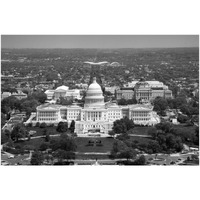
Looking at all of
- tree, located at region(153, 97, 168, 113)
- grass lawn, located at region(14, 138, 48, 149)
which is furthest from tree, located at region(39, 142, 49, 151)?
tree, located at region(153, 97, 168, 113)

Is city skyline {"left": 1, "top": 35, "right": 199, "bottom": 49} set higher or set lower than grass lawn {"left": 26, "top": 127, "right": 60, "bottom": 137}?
higher

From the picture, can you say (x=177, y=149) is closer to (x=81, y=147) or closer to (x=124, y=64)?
(x=81, y=147)

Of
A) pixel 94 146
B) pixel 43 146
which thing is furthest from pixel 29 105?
pixel 94 146

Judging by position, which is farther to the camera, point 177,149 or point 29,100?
point 29,100

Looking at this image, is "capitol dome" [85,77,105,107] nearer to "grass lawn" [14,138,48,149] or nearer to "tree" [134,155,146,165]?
"grass lawn" [14,138,48,149]

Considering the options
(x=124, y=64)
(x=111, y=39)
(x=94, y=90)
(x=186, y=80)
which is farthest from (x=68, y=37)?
(x=186, y=80)

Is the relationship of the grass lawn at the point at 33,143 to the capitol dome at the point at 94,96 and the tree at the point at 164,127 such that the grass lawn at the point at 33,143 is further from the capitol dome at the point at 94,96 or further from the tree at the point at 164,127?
the tree at the point at 164,127

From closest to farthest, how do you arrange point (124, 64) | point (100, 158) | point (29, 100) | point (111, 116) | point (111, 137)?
point (100, 158), point (111, 137), point (111, 116), point (29, 100), point (124, 64)
